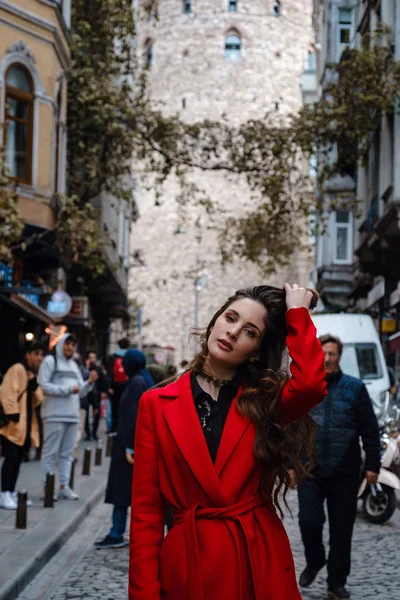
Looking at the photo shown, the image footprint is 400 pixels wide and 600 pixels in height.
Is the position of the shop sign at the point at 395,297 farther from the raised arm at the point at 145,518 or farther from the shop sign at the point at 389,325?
the raised arm at the point at 145,518

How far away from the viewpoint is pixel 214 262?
60938mm

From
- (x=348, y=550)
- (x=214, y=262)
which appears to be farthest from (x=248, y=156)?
(x=214, y=262)

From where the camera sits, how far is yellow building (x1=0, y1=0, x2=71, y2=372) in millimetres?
18250

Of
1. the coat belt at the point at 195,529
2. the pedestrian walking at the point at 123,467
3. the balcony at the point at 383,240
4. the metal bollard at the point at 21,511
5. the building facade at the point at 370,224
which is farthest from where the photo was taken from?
the building facade at the point at 370,224

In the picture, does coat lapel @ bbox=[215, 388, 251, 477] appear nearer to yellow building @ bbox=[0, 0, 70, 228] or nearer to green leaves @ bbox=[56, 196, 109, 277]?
yellow building @ bbox=[0, 0, 70, 228]

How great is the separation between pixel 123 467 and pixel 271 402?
575 cm

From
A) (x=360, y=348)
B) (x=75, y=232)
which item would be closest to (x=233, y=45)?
(x=75, y=232)

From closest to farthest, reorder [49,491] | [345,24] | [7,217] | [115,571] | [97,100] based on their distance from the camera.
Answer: [115,571], [49,491], [7,217], [97,100], [345,24]

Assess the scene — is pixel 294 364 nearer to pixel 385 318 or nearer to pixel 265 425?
pixel 265 425

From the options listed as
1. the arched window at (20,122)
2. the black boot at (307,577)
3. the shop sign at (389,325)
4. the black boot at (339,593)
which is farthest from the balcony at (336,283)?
the black boot at (339,593)

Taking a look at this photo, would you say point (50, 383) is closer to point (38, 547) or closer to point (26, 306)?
point (38, 547)

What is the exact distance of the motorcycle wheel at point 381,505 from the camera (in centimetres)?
1080

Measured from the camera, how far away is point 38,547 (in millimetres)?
8328

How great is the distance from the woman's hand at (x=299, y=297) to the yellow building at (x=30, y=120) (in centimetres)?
1383
